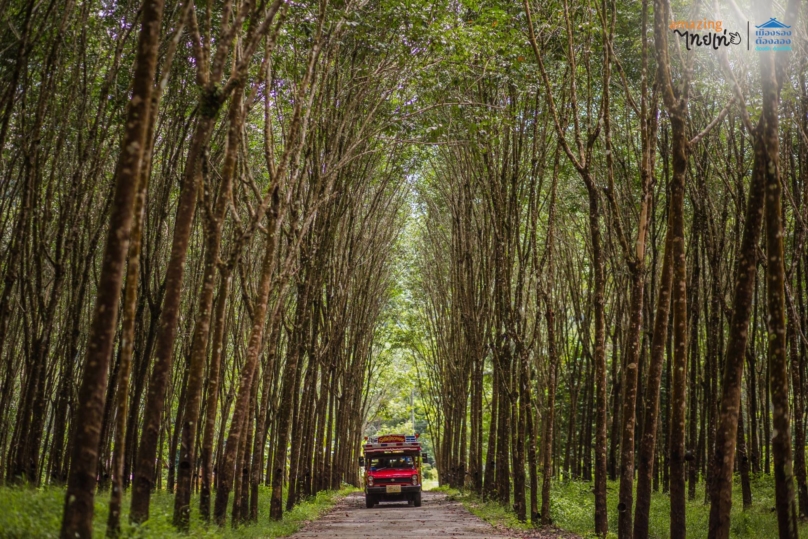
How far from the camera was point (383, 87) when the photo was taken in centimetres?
1507

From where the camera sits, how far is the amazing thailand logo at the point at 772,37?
20.4 feet

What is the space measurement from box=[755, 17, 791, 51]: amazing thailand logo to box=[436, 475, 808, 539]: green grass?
286 inches

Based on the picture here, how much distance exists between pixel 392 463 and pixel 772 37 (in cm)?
2153

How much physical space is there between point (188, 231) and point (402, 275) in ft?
88.4

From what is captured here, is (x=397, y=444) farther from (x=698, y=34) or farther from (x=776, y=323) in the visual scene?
(x=776, y=323)

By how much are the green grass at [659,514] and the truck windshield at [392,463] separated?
5322mm

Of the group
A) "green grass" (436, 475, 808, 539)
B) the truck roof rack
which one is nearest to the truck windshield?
the truck roof rack

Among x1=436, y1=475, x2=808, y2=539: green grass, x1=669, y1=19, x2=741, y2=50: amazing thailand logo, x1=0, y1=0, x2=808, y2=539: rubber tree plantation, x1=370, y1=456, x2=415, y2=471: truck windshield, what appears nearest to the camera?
x1=0, y1=0, x2=808, y2=539: rubber tree plantation

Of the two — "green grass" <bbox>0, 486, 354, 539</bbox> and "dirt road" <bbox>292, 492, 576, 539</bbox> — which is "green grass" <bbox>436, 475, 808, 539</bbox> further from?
"green grass" <bbox>0, 486, 354, 539</bbox>

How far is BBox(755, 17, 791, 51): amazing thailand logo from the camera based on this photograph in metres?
6.23

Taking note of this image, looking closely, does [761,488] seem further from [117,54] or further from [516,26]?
[117,54]

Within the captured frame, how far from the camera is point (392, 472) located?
2503 centimetres

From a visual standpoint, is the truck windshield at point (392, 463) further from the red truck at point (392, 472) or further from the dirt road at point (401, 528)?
the dirt road at point (401, 528)

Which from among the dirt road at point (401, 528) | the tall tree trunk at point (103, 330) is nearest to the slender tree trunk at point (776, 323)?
the tall tree trunk at point (103, 330)
